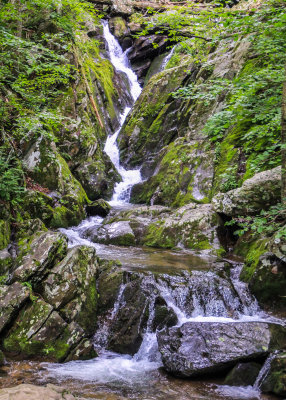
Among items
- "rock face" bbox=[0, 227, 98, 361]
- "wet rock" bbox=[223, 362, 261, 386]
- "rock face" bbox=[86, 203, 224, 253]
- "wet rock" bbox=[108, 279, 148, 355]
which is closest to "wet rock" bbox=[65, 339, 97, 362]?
"rock face" bbox=[0, 227, 98, 361]

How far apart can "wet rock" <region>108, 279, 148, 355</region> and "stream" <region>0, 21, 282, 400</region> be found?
0.06 metres

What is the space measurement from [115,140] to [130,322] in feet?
49.8

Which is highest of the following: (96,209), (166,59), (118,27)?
(118,27)

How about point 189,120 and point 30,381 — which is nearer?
point 30,381

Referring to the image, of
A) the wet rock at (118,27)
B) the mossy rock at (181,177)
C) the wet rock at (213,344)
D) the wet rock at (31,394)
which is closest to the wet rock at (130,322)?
the wet rock at (213,344)

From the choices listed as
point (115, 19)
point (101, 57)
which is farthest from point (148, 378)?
point (115, 19)

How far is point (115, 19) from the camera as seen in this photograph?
93.7ft

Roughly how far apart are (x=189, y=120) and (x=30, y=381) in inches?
518

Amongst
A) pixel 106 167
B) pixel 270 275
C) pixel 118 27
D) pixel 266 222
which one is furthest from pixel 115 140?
pixel 266 222

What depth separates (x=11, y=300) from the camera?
5160mm

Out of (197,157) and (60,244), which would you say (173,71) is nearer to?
(197,157)

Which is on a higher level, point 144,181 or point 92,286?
point 92,286

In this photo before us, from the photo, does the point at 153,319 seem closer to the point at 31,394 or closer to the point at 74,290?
the point at 74,290

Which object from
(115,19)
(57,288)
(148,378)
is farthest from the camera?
(115,19)
